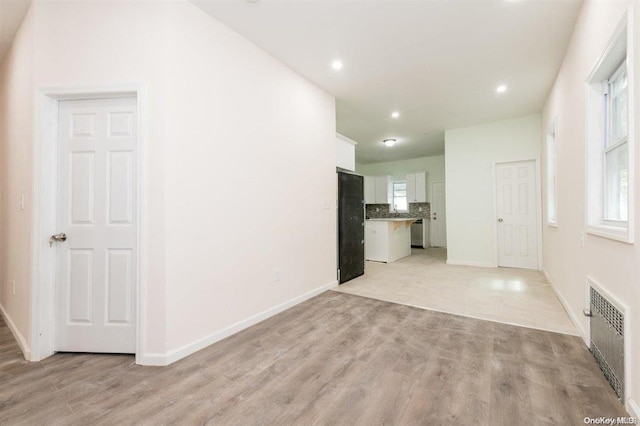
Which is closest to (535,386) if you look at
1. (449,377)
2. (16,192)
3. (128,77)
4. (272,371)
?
(449,377)

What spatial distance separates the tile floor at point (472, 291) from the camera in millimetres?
3043

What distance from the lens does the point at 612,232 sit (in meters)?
1.79

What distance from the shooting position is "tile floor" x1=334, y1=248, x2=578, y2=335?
9.98 feet

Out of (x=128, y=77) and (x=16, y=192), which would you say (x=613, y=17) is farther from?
(x=16, y=192)

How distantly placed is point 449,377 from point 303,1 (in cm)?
318

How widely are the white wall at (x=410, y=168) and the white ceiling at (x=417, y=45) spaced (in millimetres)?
4089

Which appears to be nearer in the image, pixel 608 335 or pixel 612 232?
pixel 612 232

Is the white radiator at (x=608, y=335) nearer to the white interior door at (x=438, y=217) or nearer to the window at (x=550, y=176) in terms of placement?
the window at (x=550, y=176)

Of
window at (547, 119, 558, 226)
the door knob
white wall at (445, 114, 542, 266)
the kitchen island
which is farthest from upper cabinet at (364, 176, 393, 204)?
the door knob

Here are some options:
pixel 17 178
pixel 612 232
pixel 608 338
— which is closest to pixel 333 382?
pixel 608 338

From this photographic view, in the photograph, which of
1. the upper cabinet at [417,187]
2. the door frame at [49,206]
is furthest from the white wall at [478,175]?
the door frame at [49,206]

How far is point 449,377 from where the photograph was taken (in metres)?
1.93

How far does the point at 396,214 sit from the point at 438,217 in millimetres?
1375

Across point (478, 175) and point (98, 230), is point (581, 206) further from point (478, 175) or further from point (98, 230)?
point (98, 230)
